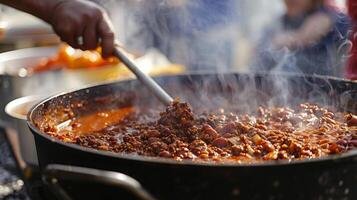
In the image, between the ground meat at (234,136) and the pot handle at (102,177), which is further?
the ground meat at (234,136)

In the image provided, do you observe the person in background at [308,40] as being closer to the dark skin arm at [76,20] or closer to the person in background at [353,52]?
the person in background at [353,52]

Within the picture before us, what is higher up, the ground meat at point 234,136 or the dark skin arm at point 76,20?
the dark skin arm at point 76,20

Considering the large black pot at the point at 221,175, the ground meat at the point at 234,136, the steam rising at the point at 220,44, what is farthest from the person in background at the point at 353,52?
the large black pot at the point at 221,175

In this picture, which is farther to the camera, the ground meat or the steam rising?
the steam rising

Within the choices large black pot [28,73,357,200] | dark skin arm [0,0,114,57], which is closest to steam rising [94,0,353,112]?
dark skin arm [0,0,114,57]

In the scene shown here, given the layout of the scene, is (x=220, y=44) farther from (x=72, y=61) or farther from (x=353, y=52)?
(x=353, y=52)

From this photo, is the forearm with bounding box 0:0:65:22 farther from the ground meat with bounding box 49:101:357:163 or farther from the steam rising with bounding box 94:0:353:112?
the steam rising with bounding box 94:0:353:112
